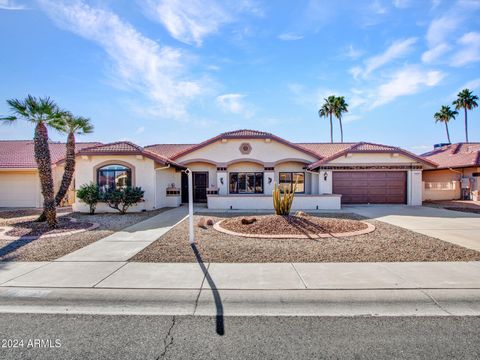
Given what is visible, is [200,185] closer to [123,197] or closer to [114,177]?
[114,177]

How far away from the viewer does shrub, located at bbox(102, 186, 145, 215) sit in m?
15.1

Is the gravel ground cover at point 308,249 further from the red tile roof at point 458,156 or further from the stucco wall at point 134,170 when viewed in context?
the red tile roof at point 458,156

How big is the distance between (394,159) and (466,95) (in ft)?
106

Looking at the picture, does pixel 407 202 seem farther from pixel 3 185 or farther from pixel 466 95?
pixel 466 95

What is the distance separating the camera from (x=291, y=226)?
982 cm

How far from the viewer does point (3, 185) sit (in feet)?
62.6

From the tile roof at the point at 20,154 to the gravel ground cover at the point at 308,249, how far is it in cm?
1640

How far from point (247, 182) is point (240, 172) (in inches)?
38.4

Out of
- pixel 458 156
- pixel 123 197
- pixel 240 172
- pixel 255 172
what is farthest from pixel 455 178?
pixel 123 197

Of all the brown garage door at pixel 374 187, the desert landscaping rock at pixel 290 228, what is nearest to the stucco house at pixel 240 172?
the brown garage door at pixel 374 187

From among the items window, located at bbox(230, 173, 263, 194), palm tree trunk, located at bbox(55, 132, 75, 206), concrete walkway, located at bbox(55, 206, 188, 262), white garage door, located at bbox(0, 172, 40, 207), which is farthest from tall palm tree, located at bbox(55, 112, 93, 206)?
window, located at bbox(230, 173, 263, 194)

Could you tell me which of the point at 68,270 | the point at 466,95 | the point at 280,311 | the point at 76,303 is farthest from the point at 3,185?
the point at 466,95

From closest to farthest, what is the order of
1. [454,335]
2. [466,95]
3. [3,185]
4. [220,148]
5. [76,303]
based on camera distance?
[454,335], [76,303], [3,185], [220,148], [466,95]

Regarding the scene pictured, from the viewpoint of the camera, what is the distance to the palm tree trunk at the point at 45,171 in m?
11.1
